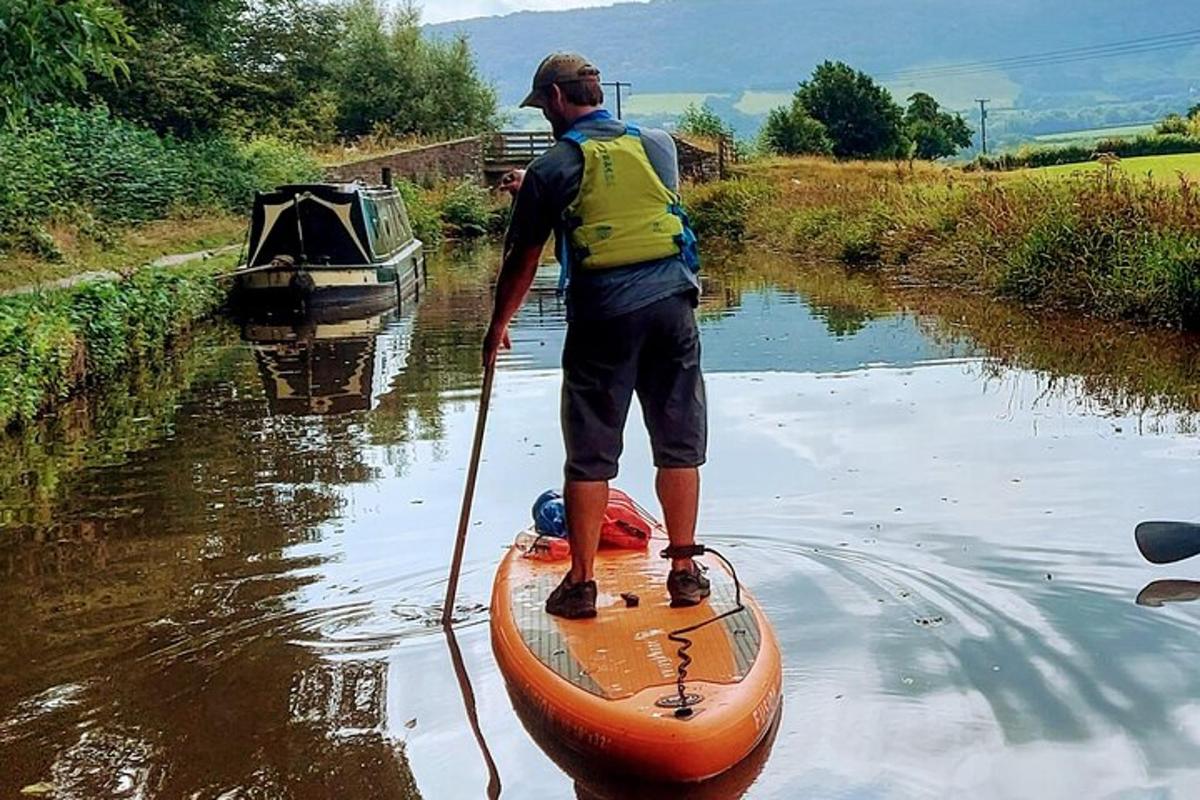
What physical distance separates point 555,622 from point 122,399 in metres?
7.91

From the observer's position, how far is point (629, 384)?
498 cm

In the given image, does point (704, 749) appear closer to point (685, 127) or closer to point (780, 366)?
point (780, 366)

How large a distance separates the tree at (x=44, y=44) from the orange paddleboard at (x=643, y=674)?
627 cm

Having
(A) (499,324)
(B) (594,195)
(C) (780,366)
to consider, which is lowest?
(C) (780,366)

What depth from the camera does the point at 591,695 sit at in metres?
4.30

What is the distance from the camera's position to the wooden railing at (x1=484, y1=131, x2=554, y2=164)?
158 ft

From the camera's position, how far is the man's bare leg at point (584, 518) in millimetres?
4965

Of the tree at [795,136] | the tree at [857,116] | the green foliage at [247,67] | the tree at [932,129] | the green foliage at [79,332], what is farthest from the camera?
the tree at [932,129]

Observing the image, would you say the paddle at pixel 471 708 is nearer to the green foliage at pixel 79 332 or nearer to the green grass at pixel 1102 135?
the green foliage at pixel 79 332

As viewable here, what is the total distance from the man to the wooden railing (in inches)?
1709

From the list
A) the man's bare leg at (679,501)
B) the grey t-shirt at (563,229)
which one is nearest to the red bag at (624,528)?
the man's bare leg at (679,501)

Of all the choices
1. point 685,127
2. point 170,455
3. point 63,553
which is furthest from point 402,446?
point 685,127

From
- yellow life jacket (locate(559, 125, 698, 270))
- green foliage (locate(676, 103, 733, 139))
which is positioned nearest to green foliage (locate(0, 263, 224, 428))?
yellow life jacket (locate(559, 125, 698, 270))

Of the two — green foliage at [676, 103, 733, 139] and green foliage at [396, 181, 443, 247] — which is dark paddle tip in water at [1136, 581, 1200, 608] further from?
green foliage at [676, 103, 733, 139]
